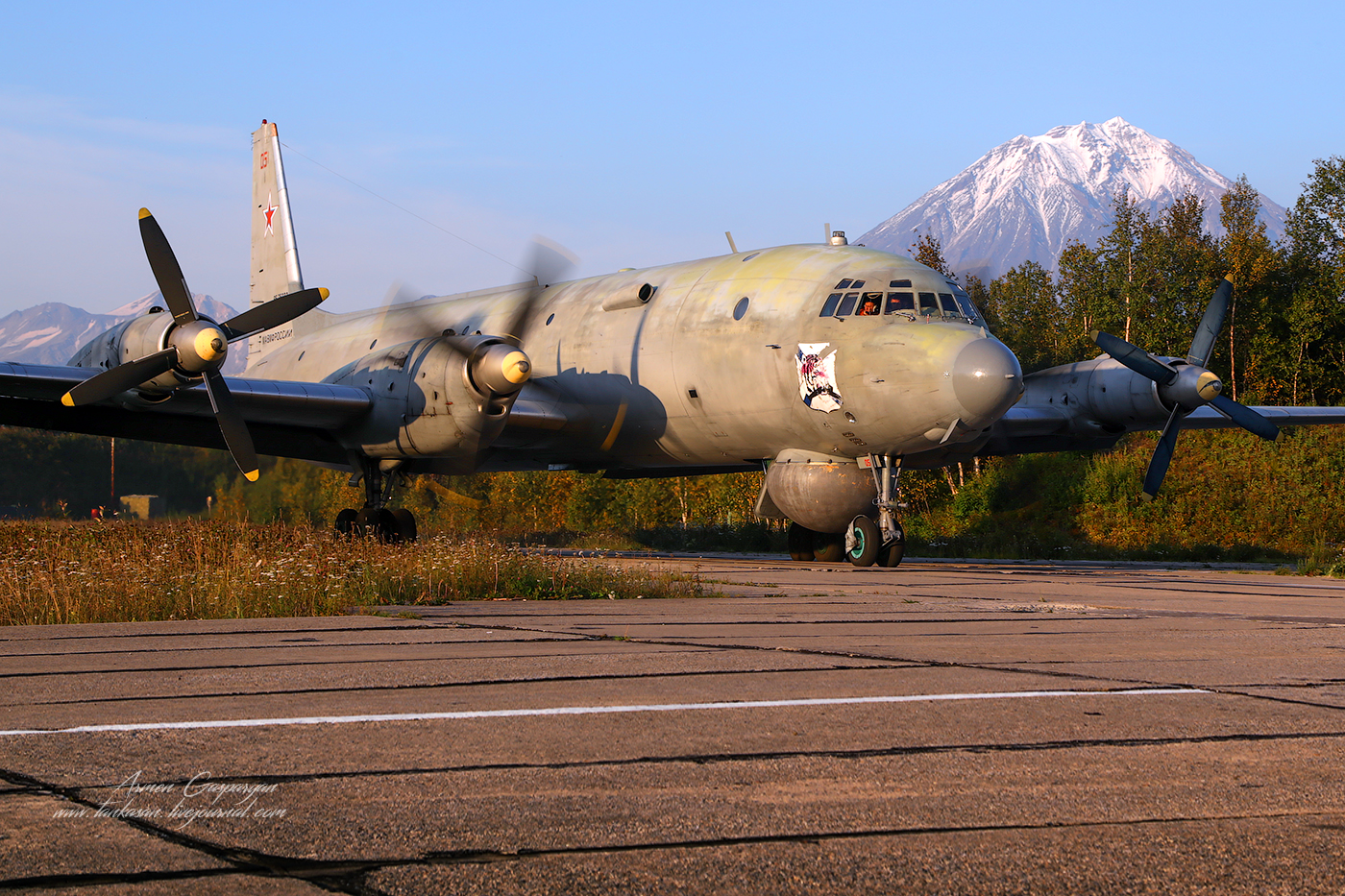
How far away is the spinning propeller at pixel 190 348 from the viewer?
18.4 metres

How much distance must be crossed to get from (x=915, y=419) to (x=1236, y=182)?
54096 mm

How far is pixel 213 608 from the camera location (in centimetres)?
1158

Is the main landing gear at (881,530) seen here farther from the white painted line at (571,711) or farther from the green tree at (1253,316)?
the green tree at (1253,316)

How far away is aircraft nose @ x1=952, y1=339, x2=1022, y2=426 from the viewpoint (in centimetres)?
1766

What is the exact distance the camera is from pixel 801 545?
2356 centimetres

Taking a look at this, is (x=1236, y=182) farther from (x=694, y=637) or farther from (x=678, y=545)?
(x=694, y=637)

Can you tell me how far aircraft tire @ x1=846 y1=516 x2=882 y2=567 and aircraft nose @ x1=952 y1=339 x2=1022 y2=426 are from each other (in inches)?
123

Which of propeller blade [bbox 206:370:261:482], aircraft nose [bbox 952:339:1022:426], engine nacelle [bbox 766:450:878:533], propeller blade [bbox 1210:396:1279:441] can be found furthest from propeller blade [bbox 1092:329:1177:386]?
propeller blade [bbox 206:370:261:482]

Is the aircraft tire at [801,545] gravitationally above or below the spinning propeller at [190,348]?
below

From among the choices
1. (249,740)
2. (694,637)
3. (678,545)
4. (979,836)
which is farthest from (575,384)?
(979,836)

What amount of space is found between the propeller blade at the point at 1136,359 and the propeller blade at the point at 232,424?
48.8 ft

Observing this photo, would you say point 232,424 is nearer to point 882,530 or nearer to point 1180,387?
point 882,530

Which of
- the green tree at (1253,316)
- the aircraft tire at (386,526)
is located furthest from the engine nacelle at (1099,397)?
the green tree at (1253,316)

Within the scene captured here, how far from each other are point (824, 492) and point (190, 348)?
33.2 feet
